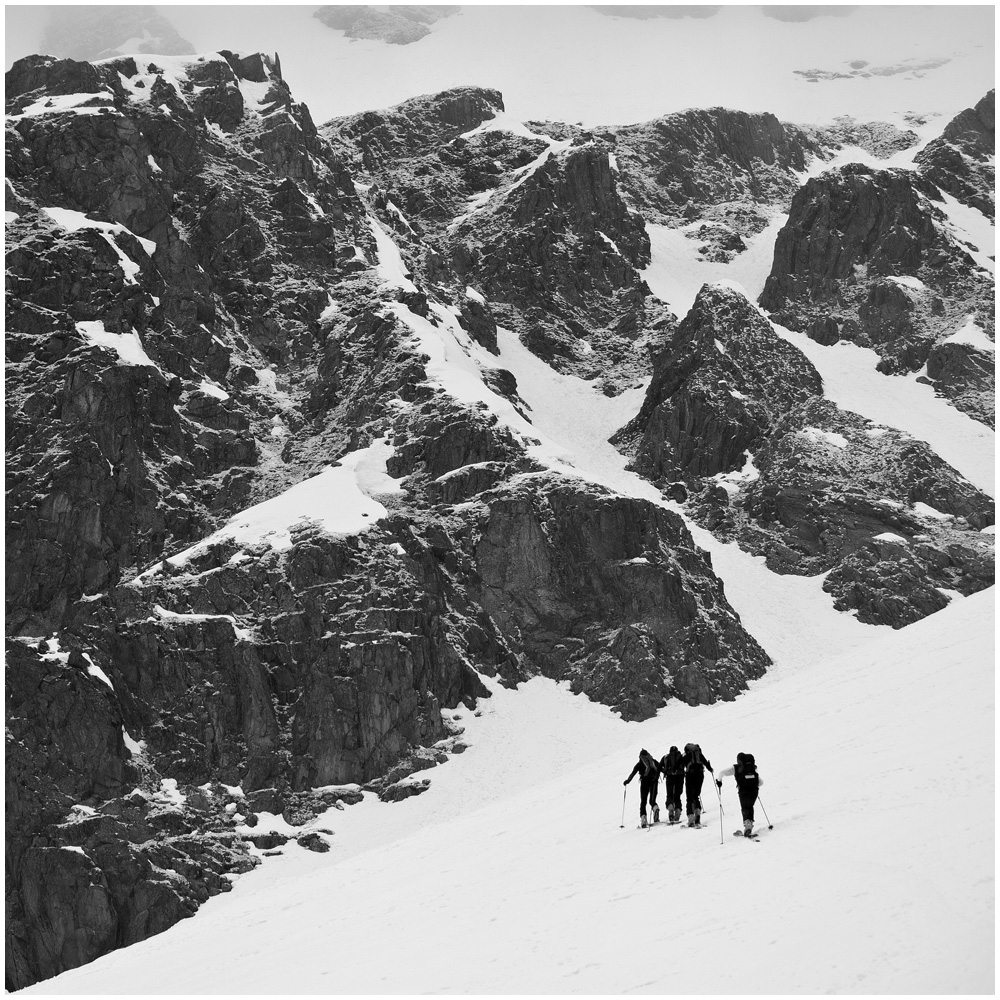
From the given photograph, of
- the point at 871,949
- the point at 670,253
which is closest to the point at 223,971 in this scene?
the point at 871,949

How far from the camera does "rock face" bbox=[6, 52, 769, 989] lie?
9000 cm

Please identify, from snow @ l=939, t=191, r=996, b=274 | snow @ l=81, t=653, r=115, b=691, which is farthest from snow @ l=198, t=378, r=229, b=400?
snow @ l=939, t=191, r=996, b=274

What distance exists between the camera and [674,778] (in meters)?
32.5

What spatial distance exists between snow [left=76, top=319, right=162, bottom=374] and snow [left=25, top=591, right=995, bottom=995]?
8242cm

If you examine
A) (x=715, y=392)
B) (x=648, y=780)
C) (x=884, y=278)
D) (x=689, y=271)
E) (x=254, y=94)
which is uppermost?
(x=254, y=94)

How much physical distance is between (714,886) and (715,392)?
418 ft

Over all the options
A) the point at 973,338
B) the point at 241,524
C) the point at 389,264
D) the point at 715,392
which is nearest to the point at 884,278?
the point at 973,338

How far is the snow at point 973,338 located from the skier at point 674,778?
14099 centimetres

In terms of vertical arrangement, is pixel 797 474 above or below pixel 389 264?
below

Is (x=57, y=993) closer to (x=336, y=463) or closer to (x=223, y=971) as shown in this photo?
(x=223, y=971)

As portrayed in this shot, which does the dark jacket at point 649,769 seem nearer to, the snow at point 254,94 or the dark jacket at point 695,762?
the dark jacket at point 695,762

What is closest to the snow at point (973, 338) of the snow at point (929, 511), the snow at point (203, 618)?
the snow at point (929, 511)

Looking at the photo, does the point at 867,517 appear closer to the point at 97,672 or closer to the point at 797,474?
the point at 797,474

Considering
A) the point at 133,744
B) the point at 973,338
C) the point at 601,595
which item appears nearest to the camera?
the point at 133,744
